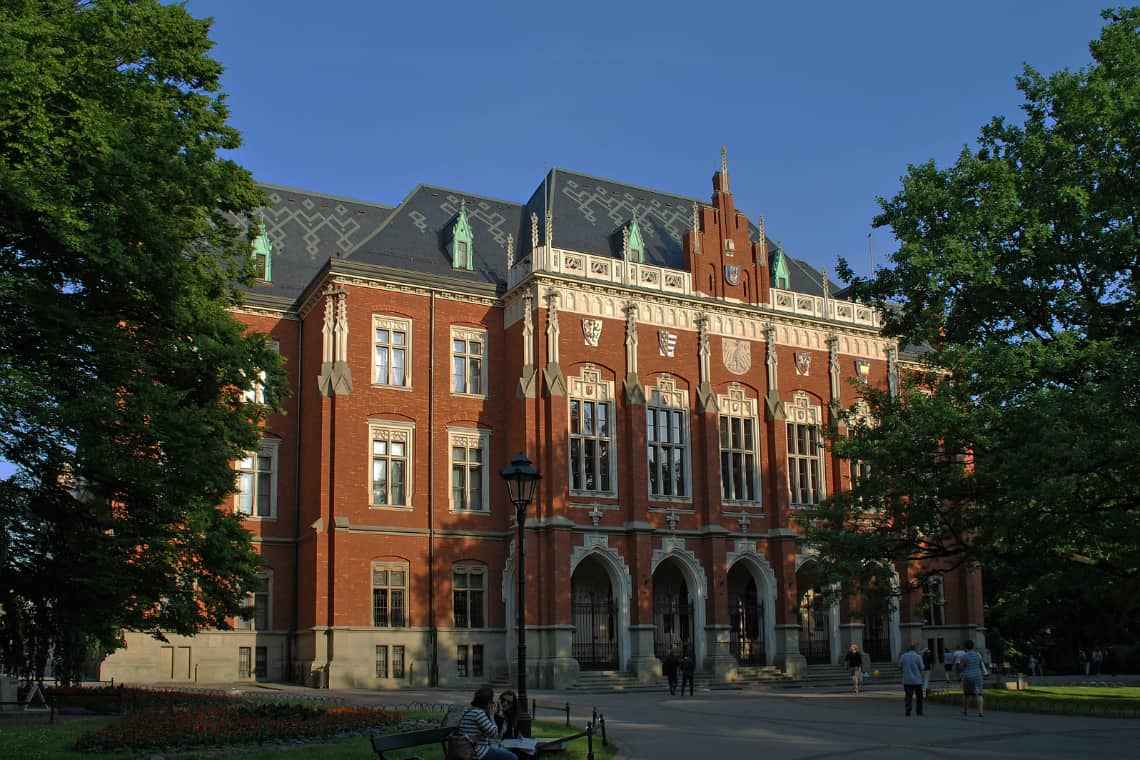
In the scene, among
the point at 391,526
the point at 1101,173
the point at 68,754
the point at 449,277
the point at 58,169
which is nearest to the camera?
the point at 68,754

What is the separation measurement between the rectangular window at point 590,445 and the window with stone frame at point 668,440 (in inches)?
59.4

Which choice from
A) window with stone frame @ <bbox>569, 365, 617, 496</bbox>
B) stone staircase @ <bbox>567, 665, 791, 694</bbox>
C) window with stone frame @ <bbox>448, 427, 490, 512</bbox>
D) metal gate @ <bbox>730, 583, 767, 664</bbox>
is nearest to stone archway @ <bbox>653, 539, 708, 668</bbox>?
stone staircase @ <bbox>567, 665, 791, 694</bbox>

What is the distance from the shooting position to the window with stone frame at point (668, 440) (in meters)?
37.7

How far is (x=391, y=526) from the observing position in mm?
35188

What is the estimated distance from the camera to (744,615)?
40.9 meters

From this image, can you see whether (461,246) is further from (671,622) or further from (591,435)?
(671,622)

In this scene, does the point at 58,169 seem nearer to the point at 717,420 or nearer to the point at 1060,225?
the point at 1060,225

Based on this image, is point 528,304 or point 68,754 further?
point 528,304

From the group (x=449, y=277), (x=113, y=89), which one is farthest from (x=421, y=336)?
(x=113, y=89)

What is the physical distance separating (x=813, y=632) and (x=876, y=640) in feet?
9.85

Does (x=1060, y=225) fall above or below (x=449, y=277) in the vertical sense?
below

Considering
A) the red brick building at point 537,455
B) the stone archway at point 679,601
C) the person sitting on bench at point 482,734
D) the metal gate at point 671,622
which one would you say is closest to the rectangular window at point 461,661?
the red brick building at point 537,455

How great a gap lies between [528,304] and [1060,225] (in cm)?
1823

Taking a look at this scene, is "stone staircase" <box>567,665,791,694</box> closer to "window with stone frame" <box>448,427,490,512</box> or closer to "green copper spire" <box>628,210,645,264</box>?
"window with stone frame" <box>448,427,490,512</box>
